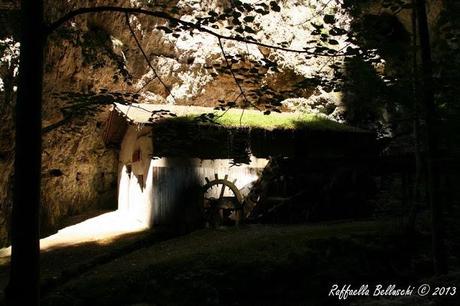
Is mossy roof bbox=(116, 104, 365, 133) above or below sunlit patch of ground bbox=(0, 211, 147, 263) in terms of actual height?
above

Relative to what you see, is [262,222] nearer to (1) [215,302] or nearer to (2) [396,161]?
(2) [396,161]

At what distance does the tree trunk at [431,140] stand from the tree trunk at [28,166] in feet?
17.6

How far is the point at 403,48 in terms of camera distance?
5.32 m

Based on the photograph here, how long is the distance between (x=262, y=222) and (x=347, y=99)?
38.9 feet

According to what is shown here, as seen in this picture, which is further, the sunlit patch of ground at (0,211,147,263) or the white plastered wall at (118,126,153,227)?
the white plastered wall at (118,126,153,227)

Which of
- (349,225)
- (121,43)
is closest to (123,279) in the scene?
(349,225)

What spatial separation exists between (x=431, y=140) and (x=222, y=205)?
8.27 metres

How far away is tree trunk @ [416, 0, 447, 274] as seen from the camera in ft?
20.7

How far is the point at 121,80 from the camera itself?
19.6 meters

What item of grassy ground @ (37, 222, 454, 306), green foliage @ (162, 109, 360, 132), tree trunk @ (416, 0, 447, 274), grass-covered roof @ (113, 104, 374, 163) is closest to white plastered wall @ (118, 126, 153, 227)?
grass-covered roof @ (113, 104, 374, 163)

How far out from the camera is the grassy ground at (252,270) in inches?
322

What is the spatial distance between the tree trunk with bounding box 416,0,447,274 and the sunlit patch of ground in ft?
32.0

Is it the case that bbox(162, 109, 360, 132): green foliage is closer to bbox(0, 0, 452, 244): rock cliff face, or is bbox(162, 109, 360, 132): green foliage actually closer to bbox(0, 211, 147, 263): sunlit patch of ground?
bbox(0, 0, 452, 244): rock cliff face

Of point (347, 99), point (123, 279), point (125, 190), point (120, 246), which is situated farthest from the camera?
point (347, 99)
